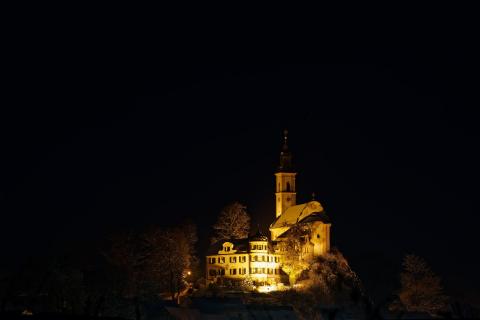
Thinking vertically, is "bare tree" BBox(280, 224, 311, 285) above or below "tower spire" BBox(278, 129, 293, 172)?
below

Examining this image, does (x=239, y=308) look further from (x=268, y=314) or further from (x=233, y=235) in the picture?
(x=233, y=235)

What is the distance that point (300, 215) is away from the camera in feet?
406

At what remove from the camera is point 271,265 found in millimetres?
117250

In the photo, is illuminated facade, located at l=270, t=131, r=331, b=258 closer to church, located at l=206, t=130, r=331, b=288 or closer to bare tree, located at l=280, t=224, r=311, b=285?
church, located at l=206, t=130, r=331, b=288

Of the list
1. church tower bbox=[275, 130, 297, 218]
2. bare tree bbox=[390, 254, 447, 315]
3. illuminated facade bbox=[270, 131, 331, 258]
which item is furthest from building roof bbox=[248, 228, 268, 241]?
bare tree bbox=[390, 254, 447, 315]

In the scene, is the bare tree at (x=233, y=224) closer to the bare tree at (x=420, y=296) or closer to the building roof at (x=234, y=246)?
the building roof at (x=234, y=246)

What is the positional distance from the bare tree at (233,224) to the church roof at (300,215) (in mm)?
5219

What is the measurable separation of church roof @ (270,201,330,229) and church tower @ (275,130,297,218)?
2042 mm

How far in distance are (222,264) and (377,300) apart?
18244 millimetres

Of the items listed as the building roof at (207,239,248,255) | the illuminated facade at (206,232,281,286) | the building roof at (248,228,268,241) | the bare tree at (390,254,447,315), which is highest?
the building roof at (248,228,268,241)

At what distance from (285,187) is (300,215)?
8.56m

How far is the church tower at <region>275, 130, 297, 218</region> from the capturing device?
5143 inches

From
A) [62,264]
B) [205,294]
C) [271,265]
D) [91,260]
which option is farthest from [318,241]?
[62,264]

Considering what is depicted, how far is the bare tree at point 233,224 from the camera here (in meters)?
121
